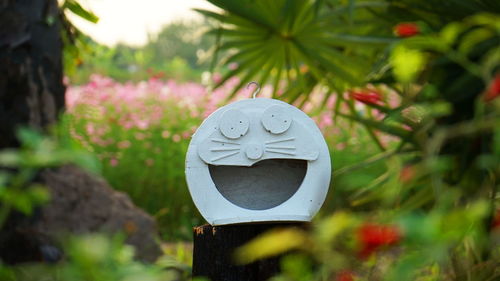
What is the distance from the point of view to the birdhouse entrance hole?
195 cm

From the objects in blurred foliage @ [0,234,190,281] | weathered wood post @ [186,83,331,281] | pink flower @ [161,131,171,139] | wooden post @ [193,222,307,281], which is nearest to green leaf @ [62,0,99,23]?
weathered wood post @ [186,83,331,281]

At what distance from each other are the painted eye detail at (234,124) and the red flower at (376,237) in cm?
103

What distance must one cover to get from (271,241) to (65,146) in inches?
8.9

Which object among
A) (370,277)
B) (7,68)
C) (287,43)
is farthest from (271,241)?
(7,68)

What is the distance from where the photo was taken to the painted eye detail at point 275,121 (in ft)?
6.10

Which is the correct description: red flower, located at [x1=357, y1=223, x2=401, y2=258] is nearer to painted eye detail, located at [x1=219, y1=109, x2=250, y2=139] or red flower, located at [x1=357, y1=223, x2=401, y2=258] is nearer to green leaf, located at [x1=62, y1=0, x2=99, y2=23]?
painted eye detail, located at [x1=219, y1=109, x2=250, y2=139]

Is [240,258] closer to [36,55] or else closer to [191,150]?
[191,150]

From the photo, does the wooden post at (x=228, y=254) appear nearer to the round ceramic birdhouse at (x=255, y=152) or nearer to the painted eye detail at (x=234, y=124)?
the round ceramic birdhouse at (x=255, y=152)

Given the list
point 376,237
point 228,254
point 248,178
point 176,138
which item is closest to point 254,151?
point 248,178

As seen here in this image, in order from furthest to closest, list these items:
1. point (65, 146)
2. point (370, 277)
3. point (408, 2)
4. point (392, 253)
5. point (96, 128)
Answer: point (96, 128) < point (392, 253) < point (408, 2) < point (370, 277) < point (65, 146)

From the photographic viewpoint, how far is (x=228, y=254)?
1915 mm

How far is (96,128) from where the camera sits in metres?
5.73

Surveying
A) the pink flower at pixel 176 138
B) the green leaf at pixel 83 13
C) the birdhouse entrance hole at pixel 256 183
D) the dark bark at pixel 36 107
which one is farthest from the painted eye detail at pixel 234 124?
the pink flower at pixel 176 138

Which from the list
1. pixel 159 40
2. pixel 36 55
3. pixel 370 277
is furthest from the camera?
pixel 159 40
